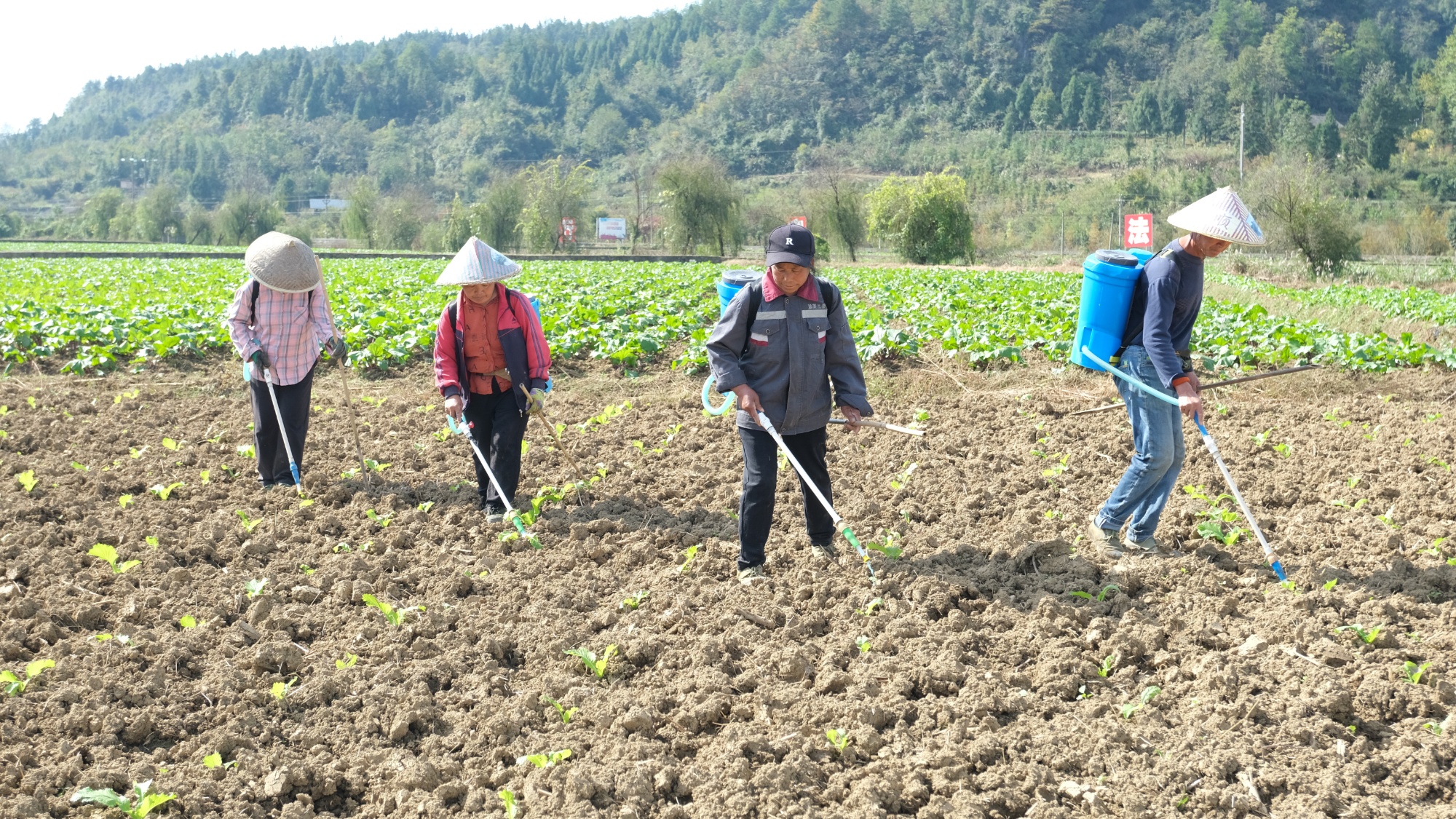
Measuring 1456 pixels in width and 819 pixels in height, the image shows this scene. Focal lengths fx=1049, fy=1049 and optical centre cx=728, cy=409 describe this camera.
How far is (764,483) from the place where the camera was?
515cm

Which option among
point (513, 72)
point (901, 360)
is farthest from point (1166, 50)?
point (901, 360)

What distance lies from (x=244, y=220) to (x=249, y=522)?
253 feet

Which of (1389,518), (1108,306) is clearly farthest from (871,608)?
(1389,518)

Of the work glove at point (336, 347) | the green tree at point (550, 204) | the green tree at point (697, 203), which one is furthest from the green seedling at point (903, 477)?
the green tree at point (550, 204)

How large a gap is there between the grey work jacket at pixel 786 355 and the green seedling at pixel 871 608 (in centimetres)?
89

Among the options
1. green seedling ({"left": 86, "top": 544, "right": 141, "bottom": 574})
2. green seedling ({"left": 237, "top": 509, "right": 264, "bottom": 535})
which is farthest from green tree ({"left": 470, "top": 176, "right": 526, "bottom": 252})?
green seedling ({"left": 86, "top": 544, "right": 141, "bottom": 574})

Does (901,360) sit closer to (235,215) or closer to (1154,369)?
(1154,369)

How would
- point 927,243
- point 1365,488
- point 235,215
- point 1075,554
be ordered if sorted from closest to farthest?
point 1075,554, point 1365,488, point 927,243, point 235,215

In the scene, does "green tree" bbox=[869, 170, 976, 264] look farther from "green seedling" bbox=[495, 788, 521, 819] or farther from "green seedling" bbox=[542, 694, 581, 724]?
"green seedling" bbox=[495, 788, 521, 819]

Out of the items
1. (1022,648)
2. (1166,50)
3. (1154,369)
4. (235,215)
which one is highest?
(1166,50)

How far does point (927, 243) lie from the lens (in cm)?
5428

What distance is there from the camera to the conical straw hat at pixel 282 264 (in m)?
6.88

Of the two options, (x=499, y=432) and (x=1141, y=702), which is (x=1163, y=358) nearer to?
(x=1141, y=702)

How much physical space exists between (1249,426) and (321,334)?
7.01 metres
